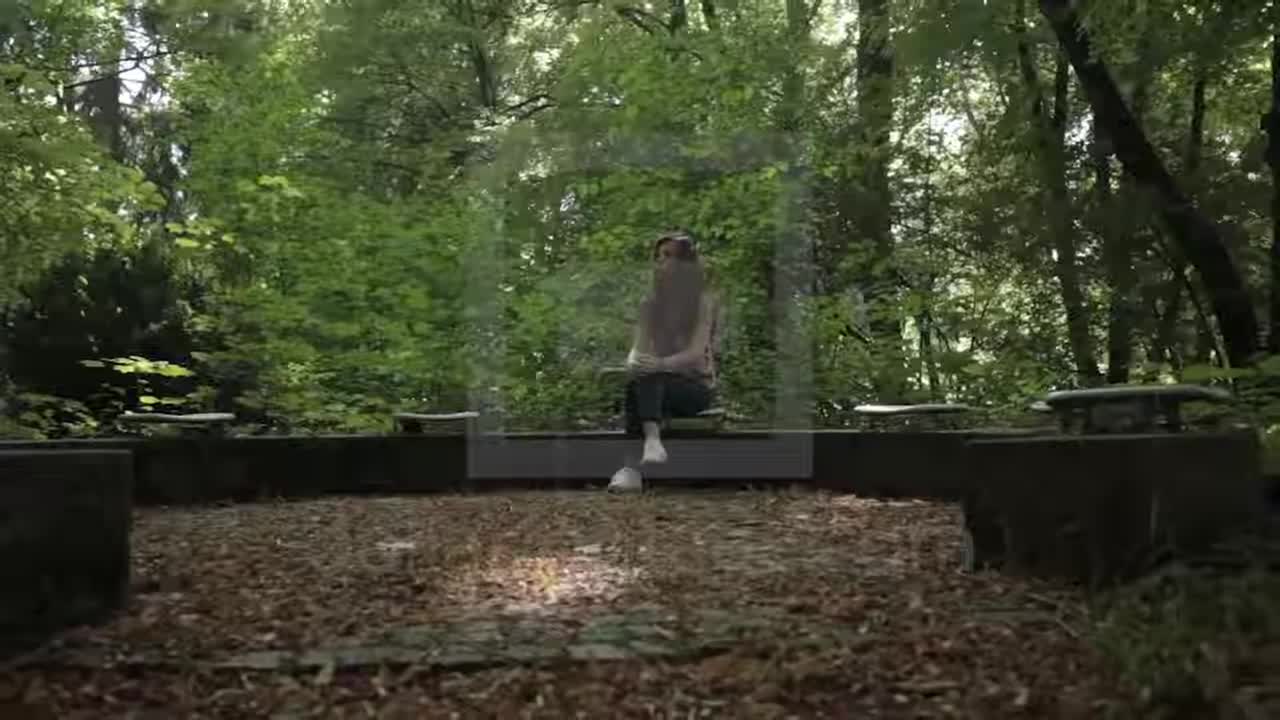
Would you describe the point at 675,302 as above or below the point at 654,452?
above

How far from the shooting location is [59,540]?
11.2 feet

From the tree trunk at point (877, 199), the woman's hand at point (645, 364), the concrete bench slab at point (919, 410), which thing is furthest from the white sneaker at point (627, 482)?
the tree trunk at point (877, 199)

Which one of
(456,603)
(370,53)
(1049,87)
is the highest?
(370,53)

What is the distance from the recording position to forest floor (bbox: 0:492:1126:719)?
2.80 metres

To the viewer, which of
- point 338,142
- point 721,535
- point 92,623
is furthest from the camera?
point 338,142

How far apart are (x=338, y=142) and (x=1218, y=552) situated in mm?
10265

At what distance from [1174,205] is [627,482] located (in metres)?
3.38

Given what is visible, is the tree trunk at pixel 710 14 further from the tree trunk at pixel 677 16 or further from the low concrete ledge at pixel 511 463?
the low concrete ledge at pixel 511 463

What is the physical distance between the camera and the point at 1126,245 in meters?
7.48

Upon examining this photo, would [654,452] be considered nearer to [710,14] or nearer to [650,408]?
[650,408]

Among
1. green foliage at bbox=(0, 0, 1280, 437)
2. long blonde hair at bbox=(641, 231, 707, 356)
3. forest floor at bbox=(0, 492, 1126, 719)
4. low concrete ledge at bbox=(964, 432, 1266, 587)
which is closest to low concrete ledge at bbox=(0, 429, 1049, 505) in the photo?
long blonde hair at bbox=(641, 231, 707, 356)

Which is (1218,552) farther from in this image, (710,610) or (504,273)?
(504,273)

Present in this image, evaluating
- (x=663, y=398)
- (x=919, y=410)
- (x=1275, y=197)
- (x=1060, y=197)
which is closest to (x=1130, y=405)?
(x=919, y=410)

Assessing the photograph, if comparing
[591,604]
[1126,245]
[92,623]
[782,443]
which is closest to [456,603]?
[591,604]
